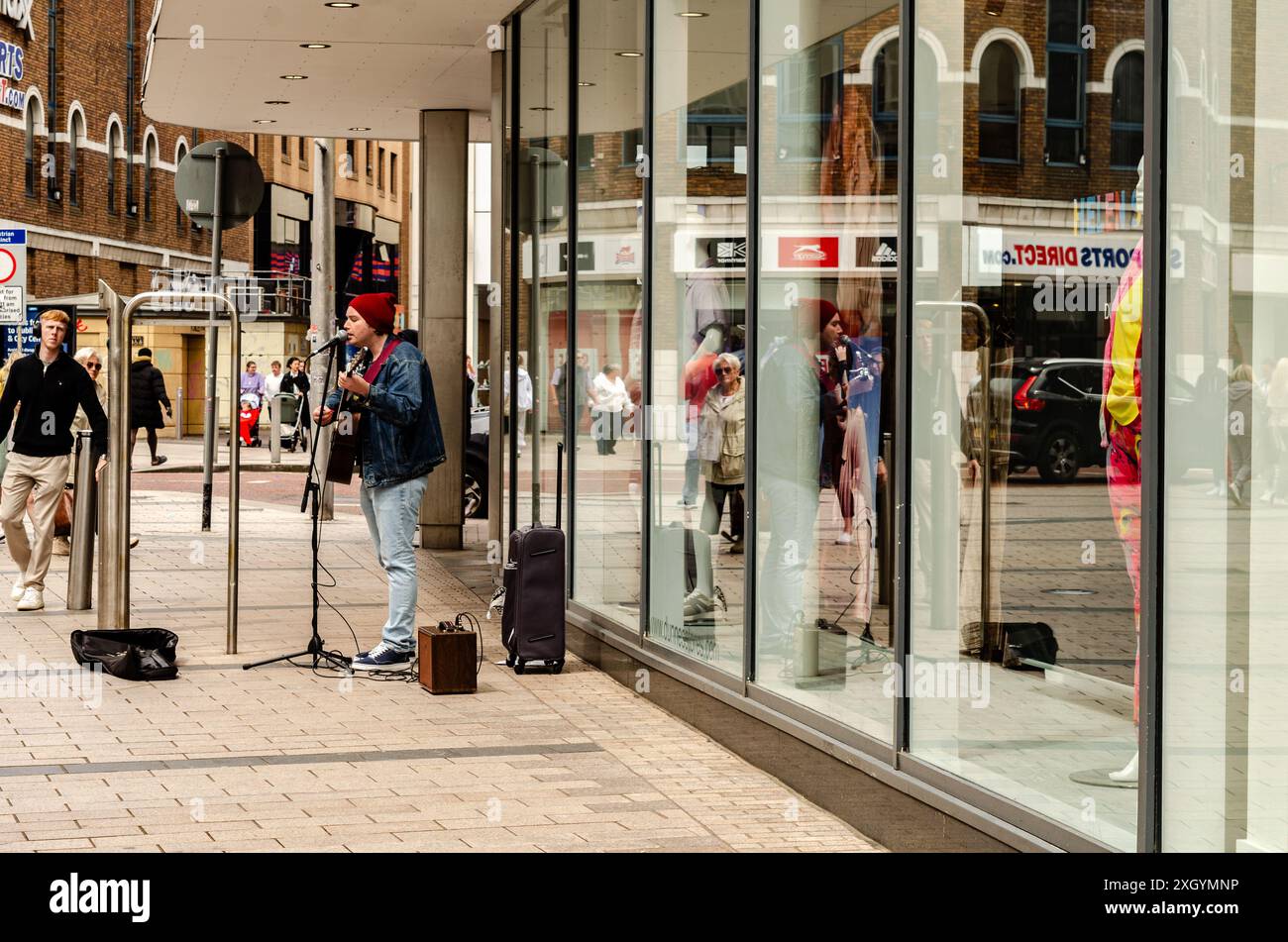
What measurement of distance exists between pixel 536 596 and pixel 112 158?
138 ft

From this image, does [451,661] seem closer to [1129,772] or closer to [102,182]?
[1129,772]

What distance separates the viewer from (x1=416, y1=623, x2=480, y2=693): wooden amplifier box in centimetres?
927

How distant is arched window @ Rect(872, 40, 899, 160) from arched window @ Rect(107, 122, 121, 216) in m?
44.3

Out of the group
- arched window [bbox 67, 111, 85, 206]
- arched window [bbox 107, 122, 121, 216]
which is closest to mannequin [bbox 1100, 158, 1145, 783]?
arched window [bbox 67, 111, 85, 206]

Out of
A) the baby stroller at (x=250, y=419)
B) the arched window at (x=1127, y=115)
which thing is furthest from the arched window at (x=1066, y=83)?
the baby stroller at (x=250, y=419)

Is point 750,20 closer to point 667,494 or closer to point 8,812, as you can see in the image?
point 667,494

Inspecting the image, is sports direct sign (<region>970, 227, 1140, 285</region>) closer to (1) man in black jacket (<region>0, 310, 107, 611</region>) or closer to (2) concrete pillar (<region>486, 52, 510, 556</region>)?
(2) concrete pillar (<region>486, 52, 510, 556</region>)

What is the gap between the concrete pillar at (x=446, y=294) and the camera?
16812 mm

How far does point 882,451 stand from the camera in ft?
21.9

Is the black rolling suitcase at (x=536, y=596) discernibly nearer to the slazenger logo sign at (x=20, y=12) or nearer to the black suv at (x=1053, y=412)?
the black suv at (x=1053, y=412)

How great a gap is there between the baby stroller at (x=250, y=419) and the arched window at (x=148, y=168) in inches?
411

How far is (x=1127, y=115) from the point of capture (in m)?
4.74

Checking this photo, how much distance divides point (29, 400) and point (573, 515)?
4.33 metres
